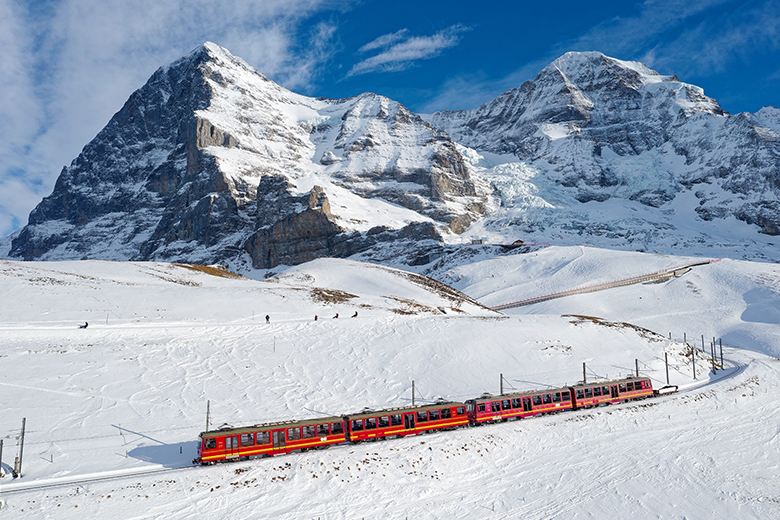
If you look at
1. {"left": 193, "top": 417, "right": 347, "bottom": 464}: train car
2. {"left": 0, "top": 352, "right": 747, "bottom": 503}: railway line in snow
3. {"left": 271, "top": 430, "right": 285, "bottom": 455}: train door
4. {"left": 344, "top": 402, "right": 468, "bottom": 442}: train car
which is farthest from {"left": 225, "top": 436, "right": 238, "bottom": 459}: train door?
{"left": 344, "top": 402, "right": 468, "bottom": 442}: train car

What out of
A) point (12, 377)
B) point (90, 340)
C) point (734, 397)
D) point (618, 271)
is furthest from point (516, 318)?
point (618, 271)

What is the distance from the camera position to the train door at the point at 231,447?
71.7ft

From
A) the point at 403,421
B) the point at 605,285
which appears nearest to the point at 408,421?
the point at 403,421

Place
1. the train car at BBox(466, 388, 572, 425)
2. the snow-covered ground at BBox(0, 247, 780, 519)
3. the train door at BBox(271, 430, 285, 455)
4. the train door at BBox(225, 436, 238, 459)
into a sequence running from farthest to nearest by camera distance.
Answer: the train car at BBox(466, 388, 572, 425) < the train door at BBox(271, 430, 285, 455) < the train door at BBox(225, 436, 238, 459) < the snow-covered ground at BBox(0, 247, 780, 519)

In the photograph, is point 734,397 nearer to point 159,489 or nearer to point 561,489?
point 561,489

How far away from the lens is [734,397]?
38.2 metres

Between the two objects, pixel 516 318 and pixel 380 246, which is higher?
pixel 380 246

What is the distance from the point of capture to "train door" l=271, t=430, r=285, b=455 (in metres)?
23.0

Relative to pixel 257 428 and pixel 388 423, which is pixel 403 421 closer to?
pixel 388 423

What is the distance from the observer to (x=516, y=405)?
30422 millimetres

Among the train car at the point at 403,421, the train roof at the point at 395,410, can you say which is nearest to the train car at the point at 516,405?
the train car at the point at 403,421

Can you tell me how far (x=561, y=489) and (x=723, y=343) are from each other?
5984 cm

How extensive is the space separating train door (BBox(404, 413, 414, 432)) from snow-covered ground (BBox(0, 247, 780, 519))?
1.05 metres

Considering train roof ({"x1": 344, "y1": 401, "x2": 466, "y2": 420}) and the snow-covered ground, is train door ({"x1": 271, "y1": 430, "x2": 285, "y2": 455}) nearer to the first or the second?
the snow-covered ground
